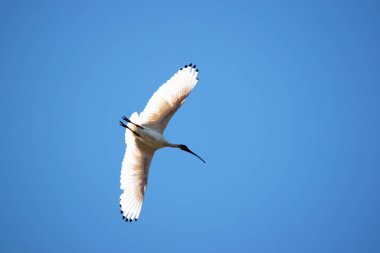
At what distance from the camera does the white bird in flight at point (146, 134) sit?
404 inches

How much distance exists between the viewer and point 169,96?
10234 mm

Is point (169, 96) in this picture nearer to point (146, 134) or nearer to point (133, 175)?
point (146, 134)

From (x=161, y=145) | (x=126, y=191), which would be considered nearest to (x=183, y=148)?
(x=161, y=145)

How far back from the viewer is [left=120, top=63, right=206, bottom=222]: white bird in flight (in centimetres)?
1027

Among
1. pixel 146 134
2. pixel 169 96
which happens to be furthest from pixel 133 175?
pixel 169 96

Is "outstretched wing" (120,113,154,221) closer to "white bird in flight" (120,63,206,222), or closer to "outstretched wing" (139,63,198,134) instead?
"white bird in flight" (120,63,206,222)

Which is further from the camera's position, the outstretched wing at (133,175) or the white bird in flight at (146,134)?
the outstretched wing at (133,175)

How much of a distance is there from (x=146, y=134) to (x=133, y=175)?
110cm

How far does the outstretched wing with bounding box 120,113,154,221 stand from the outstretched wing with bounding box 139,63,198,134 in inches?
24.4

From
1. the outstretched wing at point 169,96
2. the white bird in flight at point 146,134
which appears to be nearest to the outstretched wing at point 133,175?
the white bird in flight at point 146,134

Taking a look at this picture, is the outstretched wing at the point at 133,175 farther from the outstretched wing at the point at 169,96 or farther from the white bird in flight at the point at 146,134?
the outstretched wing at the point at 169,96

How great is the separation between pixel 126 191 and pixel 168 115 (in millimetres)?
1813

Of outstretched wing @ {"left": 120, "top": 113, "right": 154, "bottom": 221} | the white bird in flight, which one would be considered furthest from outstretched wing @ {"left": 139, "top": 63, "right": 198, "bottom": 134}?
outstretched wing @ {"left": 120, "top": 113, "right": 154, "bottom": 221}

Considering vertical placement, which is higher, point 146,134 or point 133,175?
point 146,134
